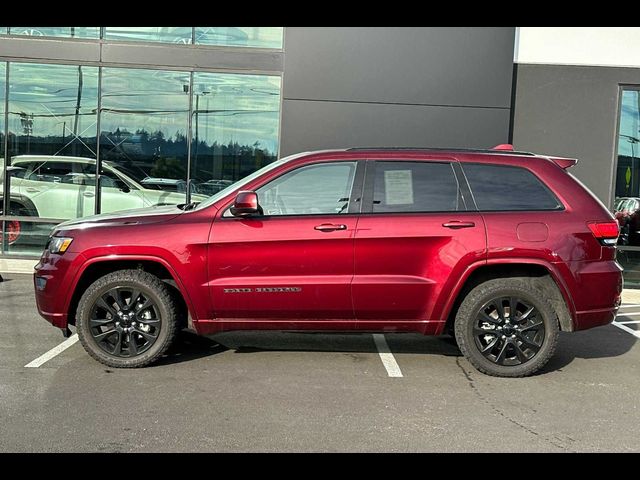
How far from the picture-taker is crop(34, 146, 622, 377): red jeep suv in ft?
17.2

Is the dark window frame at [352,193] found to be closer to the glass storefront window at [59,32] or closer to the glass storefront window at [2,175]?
the glass storefront window at [59,32]

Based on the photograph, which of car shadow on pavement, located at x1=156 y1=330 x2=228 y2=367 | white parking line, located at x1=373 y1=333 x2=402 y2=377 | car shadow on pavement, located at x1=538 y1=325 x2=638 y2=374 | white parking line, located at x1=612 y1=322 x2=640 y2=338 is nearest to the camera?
white parking line, located at x1=373 y1=333 x2=402 y2=377

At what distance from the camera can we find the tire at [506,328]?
5301 millimetres

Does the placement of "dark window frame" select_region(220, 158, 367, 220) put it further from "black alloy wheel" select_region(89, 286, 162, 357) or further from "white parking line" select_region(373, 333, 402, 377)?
"white parking line" select_region(373, 333, 402, 377)

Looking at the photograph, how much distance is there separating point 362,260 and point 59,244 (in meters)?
2.50

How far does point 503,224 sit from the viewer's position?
529 centimetres

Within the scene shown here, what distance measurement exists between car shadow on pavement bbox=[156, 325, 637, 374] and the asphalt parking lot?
0.02m

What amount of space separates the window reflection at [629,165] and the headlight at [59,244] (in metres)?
8.67

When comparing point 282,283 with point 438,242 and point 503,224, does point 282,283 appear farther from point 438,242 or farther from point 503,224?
point 503,224

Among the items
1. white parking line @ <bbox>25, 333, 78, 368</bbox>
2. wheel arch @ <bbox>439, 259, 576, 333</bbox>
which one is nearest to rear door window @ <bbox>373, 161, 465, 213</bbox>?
wheel arch @ <bbox>439, 259, 576, 333</bbox>

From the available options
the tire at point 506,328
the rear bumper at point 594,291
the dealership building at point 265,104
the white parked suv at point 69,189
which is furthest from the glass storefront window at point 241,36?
the rear bumper at point 594,291

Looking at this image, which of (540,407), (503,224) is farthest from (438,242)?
(540,407)

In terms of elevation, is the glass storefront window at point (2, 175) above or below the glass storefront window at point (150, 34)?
below
